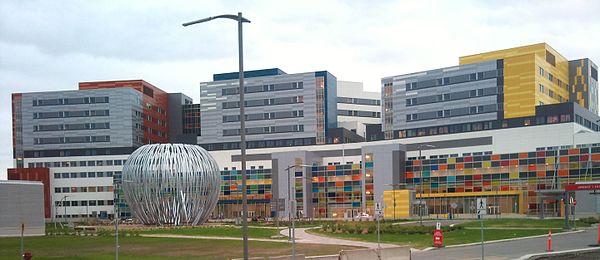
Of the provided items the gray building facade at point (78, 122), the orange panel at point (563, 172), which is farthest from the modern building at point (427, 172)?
the gray building facade at point (78, 122)

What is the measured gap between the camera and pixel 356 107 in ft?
469

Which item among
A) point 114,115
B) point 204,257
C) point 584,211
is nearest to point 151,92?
point 114,115

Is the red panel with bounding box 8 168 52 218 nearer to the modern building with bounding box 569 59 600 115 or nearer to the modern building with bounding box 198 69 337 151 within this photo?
the modern building with bounding box 198 69 337 151

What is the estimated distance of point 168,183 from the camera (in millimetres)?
74938

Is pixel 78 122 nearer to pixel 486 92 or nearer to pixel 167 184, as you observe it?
pixel 167 184

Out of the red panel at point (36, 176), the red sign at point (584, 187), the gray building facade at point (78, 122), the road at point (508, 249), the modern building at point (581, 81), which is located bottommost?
the red panel at point (36, 176)

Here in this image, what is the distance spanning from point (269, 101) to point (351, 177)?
1006 inches

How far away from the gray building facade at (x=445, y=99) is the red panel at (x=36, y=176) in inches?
2737

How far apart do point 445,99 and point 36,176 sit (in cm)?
8275

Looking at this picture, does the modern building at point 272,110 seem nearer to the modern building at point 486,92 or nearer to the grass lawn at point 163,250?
the modern building at point 486,92

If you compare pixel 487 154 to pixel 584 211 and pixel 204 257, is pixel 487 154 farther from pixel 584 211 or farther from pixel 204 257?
pixel 204 257

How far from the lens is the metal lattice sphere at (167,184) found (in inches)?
2945

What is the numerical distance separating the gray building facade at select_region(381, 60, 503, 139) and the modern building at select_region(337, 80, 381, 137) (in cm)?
1516

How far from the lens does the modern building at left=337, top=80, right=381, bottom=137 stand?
13746 centimetres
